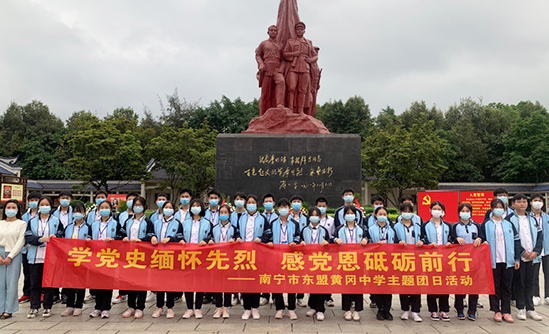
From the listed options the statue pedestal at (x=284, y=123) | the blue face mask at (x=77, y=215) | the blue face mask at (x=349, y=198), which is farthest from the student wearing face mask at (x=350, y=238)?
the statue pedestal at (x=284, y=123)

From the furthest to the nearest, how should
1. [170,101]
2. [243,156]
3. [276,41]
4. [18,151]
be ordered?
[170,101], [18,151], [276,41], [243,156]

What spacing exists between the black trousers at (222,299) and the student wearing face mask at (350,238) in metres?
1.25

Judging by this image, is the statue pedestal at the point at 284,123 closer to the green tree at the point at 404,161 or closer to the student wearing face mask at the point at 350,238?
the student wearing face mask at the point at 350,238

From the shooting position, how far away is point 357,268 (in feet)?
14.6

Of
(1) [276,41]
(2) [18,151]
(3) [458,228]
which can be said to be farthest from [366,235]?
(2) [18,151]

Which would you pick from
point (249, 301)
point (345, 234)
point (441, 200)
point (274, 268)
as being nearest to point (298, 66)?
point (441, 200)

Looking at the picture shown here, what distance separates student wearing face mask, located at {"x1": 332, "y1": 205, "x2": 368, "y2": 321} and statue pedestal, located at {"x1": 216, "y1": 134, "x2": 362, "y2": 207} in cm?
468

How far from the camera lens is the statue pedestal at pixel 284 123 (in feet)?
32.8

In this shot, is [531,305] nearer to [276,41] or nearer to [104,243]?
[104,243]

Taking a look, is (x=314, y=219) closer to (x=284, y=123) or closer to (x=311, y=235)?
(x=311, y=235)

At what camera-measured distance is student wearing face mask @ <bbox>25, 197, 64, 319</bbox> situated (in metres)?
4.45

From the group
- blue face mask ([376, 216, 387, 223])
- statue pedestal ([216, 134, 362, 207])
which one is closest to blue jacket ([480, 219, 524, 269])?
blue face mask ([376, 216, 387, 223])

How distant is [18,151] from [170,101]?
10927 mm

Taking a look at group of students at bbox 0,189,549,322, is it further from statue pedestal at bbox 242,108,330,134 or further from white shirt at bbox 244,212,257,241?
statue pedestal at bbox 242,108,330,134
